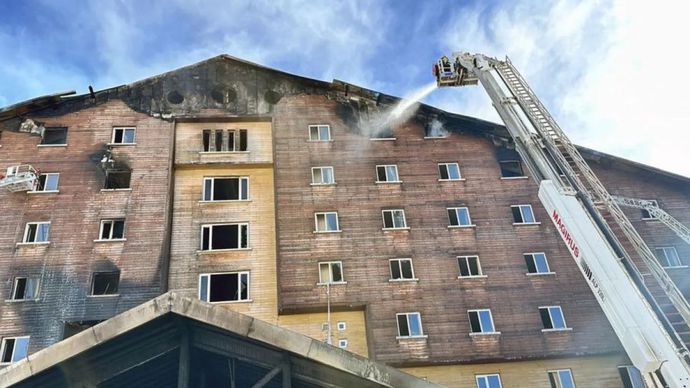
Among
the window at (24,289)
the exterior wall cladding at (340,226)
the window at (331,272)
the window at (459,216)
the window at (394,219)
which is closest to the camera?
the window at (24,289)

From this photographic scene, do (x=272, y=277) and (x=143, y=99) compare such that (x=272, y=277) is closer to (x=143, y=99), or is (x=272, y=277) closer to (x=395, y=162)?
(x=395, y=162)

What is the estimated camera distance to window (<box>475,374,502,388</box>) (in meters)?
28.7

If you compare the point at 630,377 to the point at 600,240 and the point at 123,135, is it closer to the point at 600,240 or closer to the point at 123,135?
the point at 600,240

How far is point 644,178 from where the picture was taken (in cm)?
3528

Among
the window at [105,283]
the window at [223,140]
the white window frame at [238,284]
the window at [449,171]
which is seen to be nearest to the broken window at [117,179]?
the window at [223,140]

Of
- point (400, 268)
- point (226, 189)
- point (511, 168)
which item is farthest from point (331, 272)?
point (511, 168)

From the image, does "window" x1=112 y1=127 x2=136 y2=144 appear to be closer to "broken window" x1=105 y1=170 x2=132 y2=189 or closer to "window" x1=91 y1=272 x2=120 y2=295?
"broken window" x1=105 y1=170 x2=132 y2=189

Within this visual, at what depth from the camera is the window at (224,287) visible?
98.8 ft

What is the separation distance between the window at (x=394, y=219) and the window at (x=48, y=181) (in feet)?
64.3

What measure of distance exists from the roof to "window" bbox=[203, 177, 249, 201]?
19.8m

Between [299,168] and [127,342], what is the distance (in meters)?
22.0

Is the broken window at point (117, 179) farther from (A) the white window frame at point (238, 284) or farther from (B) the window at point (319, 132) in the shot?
(B) the window at point (319, 132)

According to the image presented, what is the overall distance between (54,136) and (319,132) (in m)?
16.6

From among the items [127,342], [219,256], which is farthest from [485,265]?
[127,342]
